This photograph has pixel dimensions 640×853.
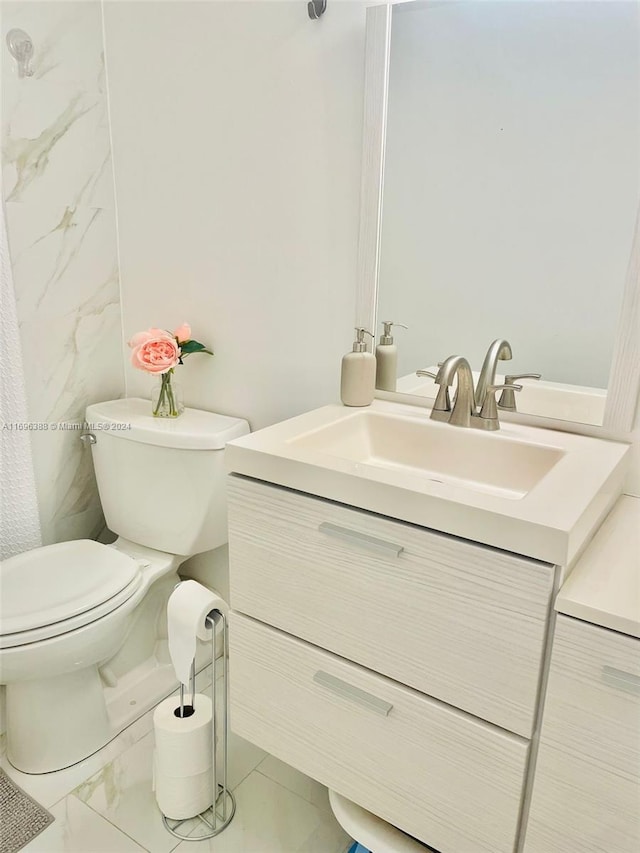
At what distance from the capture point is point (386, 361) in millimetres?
1365

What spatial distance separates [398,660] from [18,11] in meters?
1.61

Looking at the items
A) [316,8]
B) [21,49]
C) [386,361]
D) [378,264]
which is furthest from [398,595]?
[21,49]

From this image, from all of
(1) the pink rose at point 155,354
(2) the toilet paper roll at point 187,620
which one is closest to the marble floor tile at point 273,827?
(2) the toilet paper roll at point 187,620

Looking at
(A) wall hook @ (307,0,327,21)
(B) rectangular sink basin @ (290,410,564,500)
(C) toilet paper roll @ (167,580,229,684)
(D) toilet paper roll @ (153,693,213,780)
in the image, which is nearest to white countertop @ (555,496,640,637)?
(B) rectangular sink basin @ (290,410,564,500)

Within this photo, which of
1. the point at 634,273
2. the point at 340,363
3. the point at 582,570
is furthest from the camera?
the point at 340,363

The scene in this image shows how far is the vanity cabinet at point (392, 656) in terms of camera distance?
2.84 ft

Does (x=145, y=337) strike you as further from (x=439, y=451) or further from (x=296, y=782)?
(x=296, y=782)

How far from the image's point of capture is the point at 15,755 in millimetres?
1453

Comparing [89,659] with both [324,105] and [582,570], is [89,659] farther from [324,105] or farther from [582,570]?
[324,105]

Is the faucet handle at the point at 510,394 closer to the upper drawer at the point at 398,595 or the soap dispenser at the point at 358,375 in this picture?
the soap dispenser at the point at 358,375

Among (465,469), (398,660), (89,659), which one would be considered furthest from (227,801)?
(465,469)

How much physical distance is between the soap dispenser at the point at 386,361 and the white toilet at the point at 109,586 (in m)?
0.40

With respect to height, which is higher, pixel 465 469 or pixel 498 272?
pixel 498 272

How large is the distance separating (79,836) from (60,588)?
50 cm
